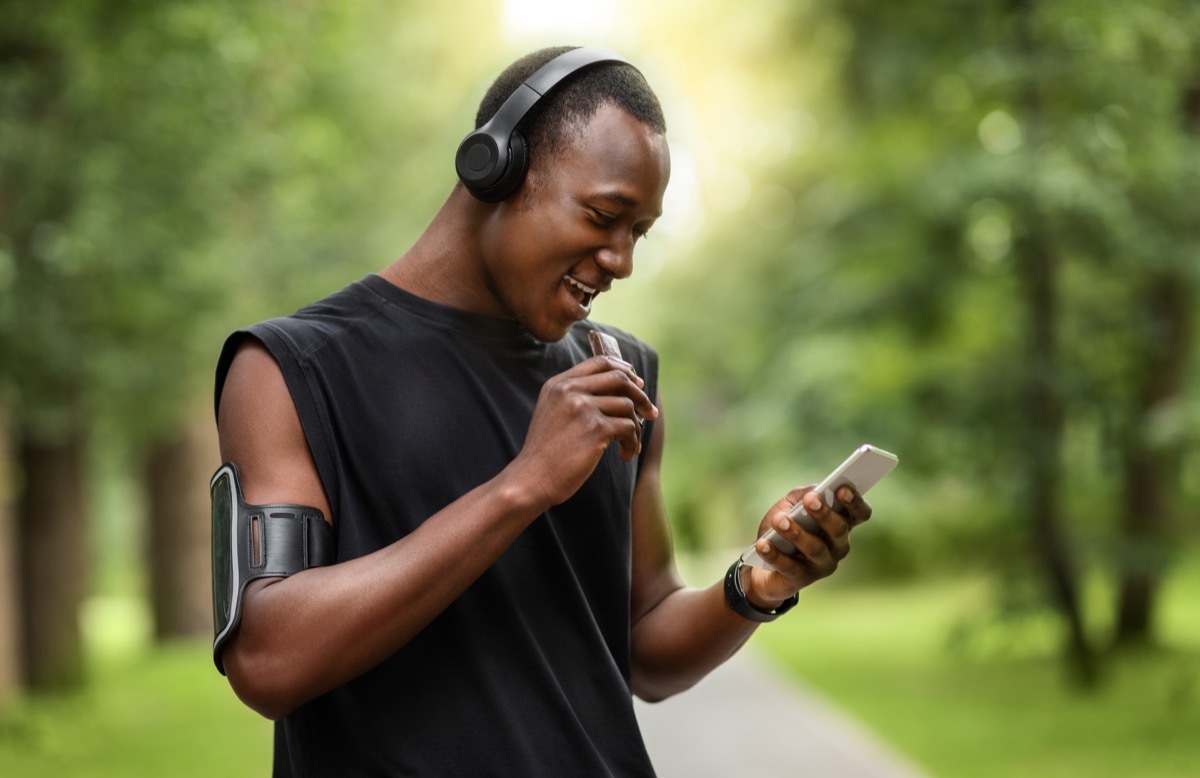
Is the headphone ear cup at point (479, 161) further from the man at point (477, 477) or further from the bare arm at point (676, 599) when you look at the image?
the bare arm at point (676, 599)

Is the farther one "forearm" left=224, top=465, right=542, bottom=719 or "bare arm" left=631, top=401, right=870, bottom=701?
"bare arm" left=631, top=401, right=870, bottom=701

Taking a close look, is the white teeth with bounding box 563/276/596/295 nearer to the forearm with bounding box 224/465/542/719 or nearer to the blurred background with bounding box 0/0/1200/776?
the forearm with bounding box 224/465/542/719

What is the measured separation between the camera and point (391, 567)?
6.32 ft

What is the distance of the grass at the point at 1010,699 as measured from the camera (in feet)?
34.2

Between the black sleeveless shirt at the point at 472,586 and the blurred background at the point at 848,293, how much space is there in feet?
23.6

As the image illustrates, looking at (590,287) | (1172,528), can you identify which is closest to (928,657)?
(1172,528)

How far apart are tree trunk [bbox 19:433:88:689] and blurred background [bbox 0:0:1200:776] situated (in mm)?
34

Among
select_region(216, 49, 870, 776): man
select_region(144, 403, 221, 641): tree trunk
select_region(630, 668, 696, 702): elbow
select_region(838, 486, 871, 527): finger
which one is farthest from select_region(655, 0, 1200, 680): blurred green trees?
select_region(144, 403, 221, 641): tree trunk

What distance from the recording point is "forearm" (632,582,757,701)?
97.7 inches

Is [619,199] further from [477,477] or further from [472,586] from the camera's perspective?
[472,586]

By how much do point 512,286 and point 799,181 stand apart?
22.7 meters

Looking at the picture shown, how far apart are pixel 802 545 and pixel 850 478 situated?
133mm

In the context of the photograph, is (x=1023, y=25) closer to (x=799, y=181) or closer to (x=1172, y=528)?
(x=1172, y=528)

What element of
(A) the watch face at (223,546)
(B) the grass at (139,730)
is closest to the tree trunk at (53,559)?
(B) the grass at (139,730)
